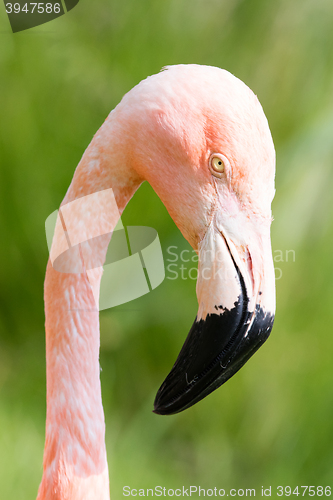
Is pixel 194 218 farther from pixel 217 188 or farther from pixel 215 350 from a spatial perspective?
pixel 215 350

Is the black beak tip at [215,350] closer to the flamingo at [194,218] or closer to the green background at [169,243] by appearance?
the flamingo at [194,218]

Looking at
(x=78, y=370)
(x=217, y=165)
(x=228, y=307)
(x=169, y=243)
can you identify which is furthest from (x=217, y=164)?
(x=169, y=243)

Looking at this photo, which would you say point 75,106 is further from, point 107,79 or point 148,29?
point 148,29

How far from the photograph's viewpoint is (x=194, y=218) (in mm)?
615

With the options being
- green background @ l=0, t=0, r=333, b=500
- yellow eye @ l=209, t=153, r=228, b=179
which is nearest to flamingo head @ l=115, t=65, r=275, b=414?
yellow eye @ l=209, t=153, r=228, b=179

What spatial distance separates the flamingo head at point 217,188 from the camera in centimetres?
56

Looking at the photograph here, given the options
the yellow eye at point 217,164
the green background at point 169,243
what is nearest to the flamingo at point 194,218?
the yellow eye at point 217,164

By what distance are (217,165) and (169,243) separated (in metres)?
0.76

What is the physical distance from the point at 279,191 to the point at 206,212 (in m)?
0.83

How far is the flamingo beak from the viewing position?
57cm

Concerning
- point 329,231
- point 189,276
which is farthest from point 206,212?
point 329,231

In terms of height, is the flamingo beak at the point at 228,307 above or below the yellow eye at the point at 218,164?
below

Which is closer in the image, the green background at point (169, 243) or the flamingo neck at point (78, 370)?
the flamingo neck at point (78, 370)

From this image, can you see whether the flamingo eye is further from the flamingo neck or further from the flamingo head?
the flamingo neck
